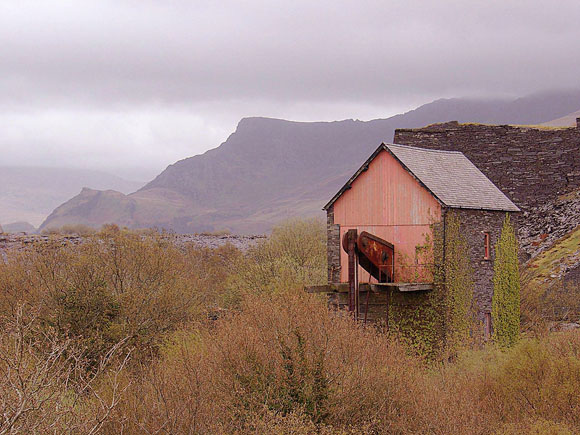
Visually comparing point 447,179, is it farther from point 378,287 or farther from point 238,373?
point 238,373

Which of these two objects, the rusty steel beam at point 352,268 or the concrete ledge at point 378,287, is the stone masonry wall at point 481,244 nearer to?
the concrete ledge at point 378,287

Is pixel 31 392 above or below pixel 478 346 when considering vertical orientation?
above

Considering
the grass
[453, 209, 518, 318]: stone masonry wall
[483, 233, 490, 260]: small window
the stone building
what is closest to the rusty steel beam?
the stone building

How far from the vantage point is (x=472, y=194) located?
984 inches

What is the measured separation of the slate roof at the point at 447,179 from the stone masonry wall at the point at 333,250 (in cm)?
75

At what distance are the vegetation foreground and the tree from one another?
305 cm

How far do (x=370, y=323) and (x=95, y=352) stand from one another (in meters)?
10.2

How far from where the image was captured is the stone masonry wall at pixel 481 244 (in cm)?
2397

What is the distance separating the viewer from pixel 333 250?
2619 cm

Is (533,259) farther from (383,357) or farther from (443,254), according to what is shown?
(383,357)

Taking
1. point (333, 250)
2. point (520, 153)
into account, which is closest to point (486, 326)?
point (333, 250)

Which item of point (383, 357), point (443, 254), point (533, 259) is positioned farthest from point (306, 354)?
point (533, 259)

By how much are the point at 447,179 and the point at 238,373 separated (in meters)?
13.7

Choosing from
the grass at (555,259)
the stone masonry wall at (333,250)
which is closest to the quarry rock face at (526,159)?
the grass at (555,259)
